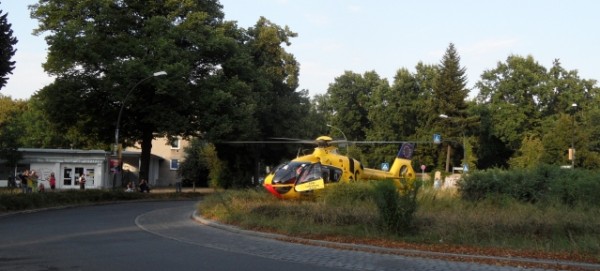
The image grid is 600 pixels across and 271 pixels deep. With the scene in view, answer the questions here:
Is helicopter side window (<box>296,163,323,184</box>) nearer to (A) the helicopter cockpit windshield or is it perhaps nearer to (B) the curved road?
(A) the helicopter cockpit windshield

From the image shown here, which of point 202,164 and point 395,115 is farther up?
point 395,115

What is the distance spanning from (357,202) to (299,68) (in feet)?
129

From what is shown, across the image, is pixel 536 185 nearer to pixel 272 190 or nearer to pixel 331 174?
pixel 331 174

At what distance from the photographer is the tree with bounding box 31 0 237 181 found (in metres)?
39.6

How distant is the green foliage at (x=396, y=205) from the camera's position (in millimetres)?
15320

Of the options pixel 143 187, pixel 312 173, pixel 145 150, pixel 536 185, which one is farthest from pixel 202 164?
pixel 536 185

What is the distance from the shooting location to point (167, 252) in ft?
44.5

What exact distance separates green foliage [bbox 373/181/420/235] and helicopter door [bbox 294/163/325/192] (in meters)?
9.76

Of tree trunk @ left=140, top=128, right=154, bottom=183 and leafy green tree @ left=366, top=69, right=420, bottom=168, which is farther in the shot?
leafy green tree @ left=366, top=69, right=420, bottom=168

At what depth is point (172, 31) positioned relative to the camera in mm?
41281

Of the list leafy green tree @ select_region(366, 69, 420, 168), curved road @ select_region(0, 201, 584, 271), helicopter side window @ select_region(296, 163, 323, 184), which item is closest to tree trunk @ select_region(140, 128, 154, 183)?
helicopter side window @ select_region(296, 163, 323, 184)

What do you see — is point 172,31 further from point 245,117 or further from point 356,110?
point 356,110

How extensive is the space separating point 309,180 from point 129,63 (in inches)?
744

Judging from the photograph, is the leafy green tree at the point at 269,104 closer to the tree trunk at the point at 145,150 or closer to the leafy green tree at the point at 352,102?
the tree trunk at the point at 145,150
